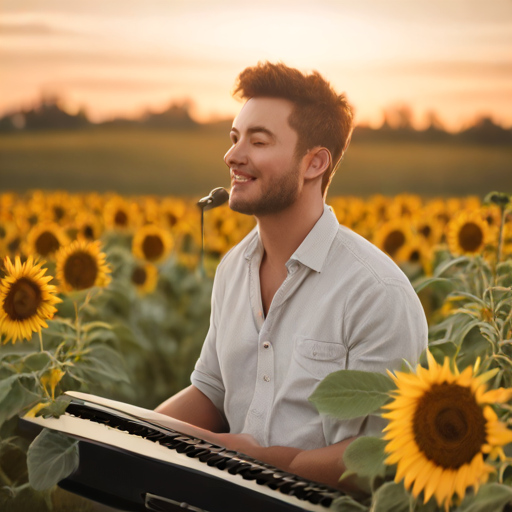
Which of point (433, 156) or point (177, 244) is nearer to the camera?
point (177, 244)

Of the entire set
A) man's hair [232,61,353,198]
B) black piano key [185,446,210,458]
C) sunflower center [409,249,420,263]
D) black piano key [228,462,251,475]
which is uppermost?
man's hair [232,61,353,198]

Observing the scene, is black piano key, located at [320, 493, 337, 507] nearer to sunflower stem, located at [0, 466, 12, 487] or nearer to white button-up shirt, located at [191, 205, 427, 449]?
white button-up shirt, located at [191, 205, 427, 449]

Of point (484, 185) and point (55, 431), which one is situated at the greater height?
point (484, 185)

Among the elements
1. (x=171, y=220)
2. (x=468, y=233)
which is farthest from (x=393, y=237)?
(x=171, y=220)

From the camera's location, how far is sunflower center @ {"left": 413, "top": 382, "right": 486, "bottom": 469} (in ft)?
3.00

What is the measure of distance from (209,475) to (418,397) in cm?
38

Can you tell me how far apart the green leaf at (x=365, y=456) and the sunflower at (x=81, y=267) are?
5.17 ft

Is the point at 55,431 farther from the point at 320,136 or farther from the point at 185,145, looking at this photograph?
the point at 185,145

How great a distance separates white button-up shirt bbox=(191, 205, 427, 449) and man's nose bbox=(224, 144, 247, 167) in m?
0.25

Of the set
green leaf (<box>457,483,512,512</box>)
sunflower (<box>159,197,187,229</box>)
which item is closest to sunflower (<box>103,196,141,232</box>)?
sunflower (<box>159,197,187,229</box>)

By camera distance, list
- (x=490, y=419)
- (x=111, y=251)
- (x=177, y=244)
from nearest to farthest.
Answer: (x=490, y=419) < (x=111, y=251) < (x=177, y=244)

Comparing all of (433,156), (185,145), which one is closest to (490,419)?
(185,145)

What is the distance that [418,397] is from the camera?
962 mm

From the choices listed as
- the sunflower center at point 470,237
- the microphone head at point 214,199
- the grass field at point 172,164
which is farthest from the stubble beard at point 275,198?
the grass field at point 172,164
